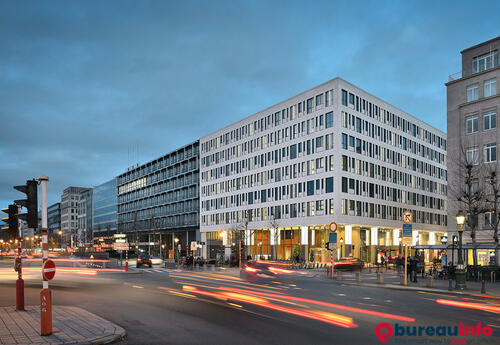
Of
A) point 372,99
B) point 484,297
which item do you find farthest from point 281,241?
point 484,297

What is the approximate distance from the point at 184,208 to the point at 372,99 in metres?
50.5

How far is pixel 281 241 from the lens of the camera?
76.3m

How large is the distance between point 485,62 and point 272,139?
118 feet

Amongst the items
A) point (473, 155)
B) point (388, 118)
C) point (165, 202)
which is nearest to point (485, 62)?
point (473, 155)

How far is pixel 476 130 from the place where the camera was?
1950 inches

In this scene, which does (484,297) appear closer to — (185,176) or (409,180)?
(409,180)

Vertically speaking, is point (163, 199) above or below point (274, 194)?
Result: below

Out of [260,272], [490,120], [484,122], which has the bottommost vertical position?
[260,272]

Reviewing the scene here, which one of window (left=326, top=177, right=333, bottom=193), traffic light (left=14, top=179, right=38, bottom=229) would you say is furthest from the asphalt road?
window (left=326, top=177, right=333, bottom=193)

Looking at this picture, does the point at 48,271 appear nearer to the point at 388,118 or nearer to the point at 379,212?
the point at 379,212

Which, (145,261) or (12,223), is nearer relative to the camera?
(12,223)

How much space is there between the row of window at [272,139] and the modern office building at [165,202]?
8455mm

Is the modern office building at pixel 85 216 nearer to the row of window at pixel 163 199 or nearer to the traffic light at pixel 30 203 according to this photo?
the row of window at pixel 163 199

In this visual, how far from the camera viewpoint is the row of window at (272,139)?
6788cm
